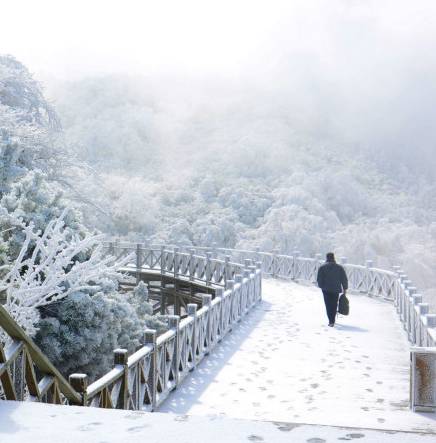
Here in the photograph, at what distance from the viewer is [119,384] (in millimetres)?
6027

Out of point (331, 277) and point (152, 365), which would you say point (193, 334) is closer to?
point (152, 365)

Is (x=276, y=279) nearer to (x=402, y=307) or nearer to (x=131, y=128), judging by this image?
(x=402, y=307)

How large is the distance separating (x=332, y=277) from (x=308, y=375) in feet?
11.6

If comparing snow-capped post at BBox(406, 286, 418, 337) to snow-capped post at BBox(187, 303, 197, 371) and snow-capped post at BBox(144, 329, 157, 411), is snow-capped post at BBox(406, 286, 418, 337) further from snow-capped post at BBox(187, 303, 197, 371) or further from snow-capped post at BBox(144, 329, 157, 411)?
snow-capped post at BBox(144, 329, 157, 411)

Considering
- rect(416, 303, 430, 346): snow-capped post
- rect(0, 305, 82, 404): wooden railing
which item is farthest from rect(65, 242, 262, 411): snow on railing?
rect(416, 303, 430, 346): snow-capped post

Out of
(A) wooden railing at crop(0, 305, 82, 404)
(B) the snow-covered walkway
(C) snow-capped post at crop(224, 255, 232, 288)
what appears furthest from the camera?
(C) snow-capped post at crop(224, 255, 232, 288)

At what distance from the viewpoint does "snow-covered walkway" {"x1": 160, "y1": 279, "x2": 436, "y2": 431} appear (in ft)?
23.5

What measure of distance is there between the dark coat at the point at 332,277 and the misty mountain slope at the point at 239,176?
2725 cm

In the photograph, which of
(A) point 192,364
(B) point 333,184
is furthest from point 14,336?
(B) point 333,184

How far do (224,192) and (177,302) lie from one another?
3736 centimetres

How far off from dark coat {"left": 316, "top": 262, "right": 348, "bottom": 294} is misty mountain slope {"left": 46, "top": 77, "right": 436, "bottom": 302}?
2725 centimetres

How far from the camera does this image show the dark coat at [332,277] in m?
12.1

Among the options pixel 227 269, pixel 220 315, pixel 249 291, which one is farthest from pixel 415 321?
pixel 227 269

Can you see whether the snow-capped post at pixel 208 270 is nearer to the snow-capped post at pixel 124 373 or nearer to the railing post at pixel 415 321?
the railing post at pixel 415 321
